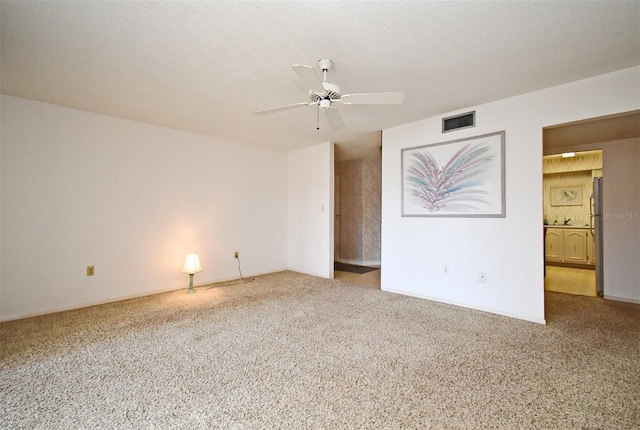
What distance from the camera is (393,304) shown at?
132 inches

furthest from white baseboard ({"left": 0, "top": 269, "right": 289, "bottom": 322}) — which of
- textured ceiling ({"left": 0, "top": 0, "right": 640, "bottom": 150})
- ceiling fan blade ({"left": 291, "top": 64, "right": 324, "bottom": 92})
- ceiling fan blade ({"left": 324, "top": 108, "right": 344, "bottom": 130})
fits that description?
ceiling fan blade ({"left": 291, "top": 64, "right": 324, "bottom": 92})

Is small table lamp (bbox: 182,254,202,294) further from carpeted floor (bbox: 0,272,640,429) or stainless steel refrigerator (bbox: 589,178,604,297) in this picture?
stainless steel refrigerator (bbox: 589,178,604,297)

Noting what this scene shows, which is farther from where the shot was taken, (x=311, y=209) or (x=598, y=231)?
(x=311, y=209)

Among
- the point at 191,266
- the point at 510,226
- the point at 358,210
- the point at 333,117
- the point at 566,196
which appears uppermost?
the point at 333,117

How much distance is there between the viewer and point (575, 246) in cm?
566

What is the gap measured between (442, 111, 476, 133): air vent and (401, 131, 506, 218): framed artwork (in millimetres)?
171

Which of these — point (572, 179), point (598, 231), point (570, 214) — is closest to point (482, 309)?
point (598, 231)

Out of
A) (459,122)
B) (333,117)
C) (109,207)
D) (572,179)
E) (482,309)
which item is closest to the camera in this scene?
(333,117)

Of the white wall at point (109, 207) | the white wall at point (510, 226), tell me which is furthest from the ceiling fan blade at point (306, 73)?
the white wall at point (109, 207)

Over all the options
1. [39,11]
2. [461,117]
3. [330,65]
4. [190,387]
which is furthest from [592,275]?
[39,11]

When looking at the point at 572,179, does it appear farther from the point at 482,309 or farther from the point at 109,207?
the point at 109,207

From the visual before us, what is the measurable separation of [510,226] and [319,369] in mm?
2472

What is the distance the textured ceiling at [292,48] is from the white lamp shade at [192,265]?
204 cm

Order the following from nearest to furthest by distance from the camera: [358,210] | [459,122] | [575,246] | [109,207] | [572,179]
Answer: [459,122] → [109,207] → [575,246] → [572,179] → [358,210]
